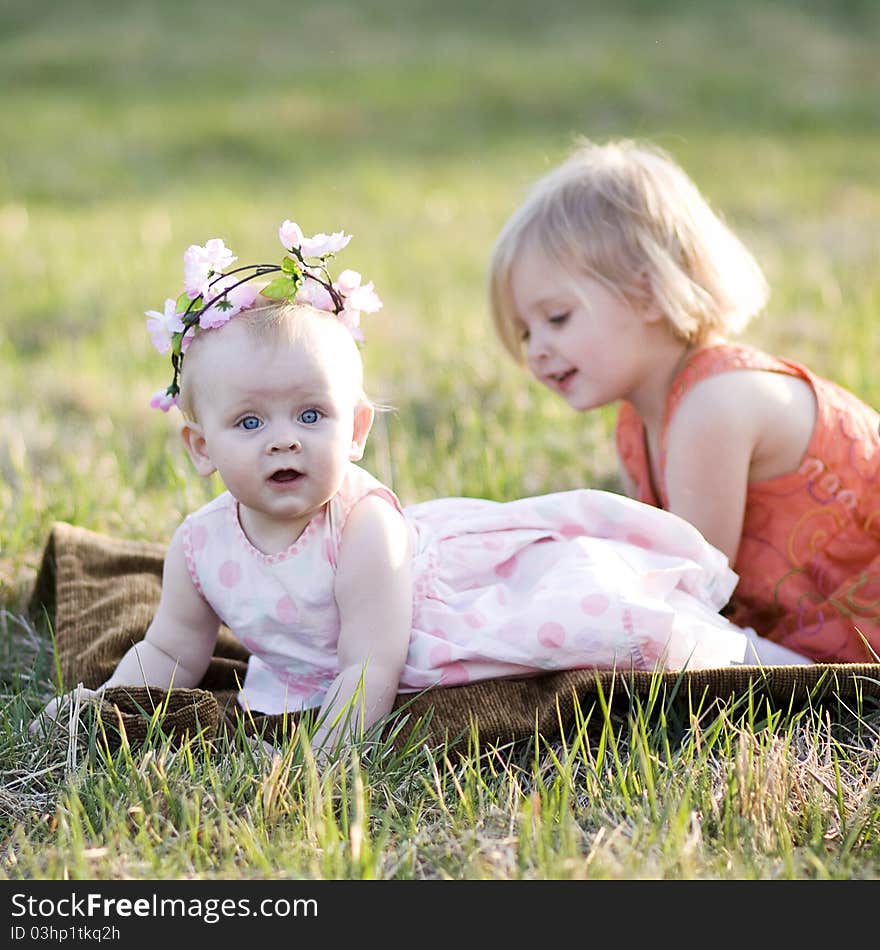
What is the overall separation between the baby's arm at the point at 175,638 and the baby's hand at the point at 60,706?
0.13 meters

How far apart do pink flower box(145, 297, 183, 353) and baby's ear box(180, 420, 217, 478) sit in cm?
15

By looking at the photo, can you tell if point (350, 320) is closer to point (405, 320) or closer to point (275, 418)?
point (275, 418)

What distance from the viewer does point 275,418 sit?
2.25 metres

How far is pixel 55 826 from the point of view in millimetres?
2006

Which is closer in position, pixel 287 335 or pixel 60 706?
pixel 287 335

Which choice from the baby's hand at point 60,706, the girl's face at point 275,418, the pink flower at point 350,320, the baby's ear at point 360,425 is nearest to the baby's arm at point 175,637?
the baby's hand at point 60,706

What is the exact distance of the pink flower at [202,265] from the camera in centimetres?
229

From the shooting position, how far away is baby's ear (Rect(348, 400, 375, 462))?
7.80 ft

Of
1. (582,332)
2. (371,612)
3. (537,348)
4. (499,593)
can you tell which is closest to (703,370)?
(582,332)

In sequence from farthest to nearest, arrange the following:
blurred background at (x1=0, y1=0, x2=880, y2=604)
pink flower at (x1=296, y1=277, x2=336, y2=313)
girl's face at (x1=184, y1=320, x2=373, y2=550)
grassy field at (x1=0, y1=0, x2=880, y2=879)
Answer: blurred background at (x1=0, y1=0, x2=880, y2=604) < pink flower at (x1=296, y1=277, x2=336, y2=313) < girl's face at (x1=184, y1=320, x2=373, y2=550) < grassy field at (x1=0, y1=0, x2=880, y2=879)

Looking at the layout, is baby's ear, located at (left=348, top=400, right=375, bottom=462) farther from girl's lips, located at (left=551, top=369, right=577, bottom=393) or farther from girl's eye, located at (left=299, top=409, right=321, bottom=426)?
girl's lips, located at (left=551, top=369, right=577, bottom=393)

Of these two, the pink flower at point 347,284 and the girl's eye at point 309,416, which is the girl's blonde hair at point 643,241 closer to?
the pink flower at point 347,284

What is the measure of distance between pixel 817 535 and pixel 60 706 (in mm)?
1666

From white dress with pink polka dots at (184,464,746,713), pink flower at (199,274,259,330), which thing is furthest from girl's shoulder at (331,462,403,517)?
pink flower at (199,274,259,330)
